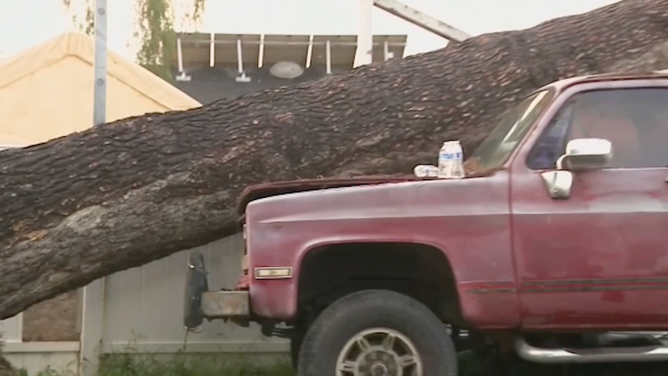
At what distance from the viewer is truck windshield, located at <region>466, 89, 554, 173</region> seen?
15.0ft

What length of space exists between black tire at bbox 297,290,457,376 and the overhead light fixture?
12540 mm

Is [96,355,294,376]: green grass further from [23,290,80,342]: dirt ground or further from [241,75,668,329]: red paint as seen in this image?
[241,75,668,329]: red paint

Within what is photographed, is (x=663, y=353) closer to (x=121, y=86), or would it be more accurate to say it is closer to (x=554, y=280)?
(x=554, y=280)

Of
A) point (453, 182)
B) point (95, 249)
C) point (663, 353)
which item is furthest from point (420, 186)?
point (95, 249)

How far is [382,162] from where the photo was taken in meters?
5.98

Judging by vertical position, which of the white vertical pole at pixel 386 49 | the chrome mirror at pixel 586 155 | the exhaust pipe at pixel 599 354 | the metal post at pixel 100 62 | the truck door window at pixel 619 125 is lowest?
the exhaust pipe at pixel 599 354

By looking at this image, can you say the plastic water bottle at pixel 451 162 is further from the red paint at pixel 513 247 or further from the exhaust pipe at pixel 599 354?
the exhaust pipe at pixel 599 354

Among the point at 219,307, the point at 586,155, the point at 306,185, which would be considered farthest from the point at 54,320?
the point at 586,155

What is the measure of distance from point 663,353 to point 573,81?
5.13 ft

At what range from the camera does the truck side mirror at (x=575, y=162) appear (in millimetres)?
4117

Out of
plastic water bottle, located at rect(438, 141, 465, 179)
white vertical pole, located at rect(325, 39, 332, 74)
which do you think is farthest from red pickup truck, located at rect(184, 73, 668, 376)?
white vertical pole, located at rect(325, 39, 332, 74)

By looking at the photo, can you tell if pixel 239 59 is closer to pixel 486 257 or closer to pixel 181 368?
pixel 181 368

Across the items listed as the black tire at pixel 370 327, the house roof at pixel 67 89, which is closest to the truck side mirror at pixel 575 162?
the black tire at pixel 370 327

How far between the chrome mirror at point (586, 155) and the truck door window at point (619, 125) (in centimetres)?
14
